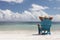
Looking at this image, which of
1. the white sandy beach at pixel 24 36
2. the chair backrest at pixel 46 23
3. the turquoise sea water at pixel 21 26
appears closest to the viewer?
the white sandy beach at pixel 24 36

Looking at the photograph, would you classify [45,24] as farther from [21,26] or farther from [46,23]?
[21,26]

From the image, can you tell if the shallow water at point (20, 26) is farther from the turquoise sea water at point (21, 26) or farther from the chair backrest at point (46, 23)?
the chair backrest at point (46, 23)

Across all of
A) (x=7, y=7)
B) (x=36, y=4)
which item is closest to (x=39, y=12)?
(x=36, y=4)

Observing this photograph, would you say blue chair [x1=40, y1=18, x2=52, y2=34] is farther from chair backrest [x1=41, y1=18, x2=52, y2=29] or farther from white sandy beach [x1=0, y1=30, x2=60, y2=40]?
white sandy beach [x1=0, y1=30, x2=60, y2=40]

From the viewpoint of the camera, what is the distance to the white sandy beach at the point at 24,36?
9.18 ft

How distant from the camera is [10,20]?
305cm

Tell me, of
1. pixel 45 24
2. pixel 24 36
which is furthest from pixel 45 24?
pixel 24 36

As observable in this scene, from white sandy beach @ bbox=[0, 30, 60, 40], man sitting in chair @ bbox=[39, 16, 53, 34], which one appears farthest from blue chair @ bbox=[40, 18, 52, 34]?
white sandy beach @ bbox=[0, 30, 60, 40]

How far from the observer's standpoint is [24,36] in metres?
2.86

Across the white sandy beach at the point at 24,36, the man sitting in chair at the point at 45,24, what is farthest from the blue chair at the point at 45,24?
the white sandy beach at the point at 24,36

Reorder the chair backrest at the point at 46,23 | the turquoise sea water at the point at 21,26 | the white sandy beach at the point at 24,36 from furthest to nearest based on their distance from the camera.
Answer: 1. the turquoise sea water at the point at 21,26
2. the chair backrest at the point at 46,23
3. the white sandy beach at the point at 24,36

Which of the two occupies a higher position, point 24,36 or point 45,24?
point 45,24

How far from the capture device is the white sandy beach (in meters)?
2.80

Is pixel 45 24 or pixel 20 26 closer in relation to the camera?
pixel 45 24
